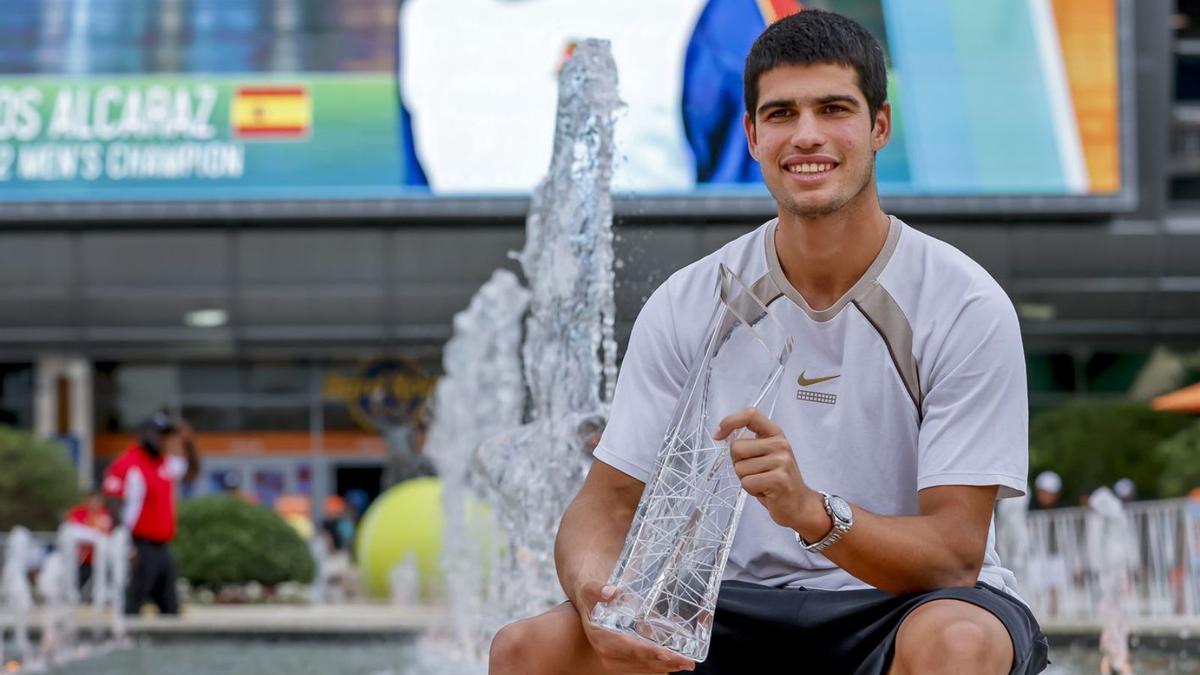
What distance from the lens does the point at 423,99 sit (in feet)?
75.0

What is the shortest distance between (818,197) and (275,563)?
11.9 metres

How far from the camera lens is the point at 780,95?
203 cm

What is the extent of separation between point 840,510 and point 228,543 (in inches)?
464

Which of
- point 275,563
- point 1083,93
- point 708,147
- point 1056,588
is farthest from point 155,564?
point 1083,93

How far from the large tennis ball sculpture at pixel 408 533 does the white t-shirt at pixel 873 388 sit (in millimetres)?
9826

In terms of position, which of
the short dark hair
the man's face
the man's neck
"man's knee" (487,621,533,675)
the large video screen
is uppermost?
the large video screen

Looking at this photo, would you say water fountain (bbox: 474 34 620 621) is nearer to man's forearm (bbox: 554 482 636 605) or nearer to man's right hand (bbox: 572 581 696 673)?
man's forearm (bbox: 554 482 636 605)

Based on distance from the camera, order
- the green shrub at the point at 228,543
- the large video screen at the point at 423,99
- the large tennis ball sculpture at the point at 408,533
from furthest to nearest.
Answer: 1. the large video screen at the point at 423,99
2. the green shrub at the point at 228,543
3. the large tennis ball sculpture at the point at 408,533

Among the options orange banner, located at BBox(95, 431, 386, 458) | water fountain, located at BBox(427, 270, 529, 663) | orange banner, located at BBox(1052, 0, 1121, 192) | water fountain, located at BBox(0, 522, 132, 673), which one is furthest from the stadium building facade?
water fountain, located at BBox(0, 522, 132, 673)

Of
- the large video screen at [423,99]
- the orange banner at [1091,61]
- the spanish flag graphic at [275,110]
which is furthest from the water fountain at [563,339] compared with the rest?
the orange banner at [1091,61]

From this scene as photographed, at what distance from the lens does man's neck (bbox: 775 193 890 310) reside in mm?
2090

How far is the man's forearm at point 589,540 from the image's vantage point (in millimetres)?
2004

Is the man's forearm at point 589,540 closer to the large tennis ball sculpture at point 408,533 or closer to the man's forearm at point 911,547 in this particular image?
the man's forearm at point 911,547

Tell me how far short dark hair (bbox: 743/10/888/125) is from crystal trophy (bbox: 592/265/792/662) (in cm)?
26
